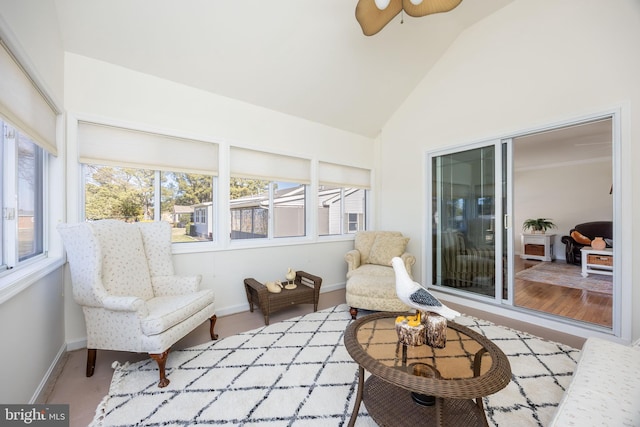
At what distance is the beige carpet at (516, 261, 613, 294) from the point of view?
4.00m

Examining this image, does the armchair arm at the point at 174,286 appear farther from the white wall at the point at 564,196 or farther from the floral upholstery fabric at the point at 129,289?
the white wall at the point at 564,196

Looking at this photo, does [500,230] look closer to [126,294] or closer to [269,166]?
[269,166]

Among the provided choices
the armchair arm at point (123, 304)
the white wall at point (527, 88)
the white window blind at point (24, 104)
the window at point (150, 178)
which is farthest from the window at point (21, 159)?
the white wall at point (527, 88)

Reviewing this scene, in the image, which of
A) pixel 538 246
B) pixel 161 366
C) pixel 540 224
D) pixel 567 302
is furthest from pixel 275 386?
pixel 540 224

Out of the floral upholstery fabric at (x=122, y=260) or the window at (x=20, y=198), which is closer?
the window at (x=20, y=198)

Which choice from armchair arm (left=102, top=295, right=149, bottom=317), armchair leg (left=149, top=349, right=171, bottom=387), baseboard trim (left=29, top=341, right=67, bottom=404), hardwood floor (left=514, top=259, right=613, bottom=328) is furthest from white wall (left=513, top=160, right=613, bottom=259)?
baseboard trim (left=29, top=341, right=67, bottom=404)

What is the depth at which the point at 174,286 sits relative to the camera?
7.91 ft

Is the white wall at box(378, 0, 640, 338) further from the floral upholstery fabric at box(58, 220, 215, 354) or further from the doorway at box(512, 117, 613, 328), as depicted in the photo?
the floral upholstery fabric at box(58, 220, 215, 354)

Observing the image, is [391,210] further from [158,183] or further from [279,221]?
[158,183]

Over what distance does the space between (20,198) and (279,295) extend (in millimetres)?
2184

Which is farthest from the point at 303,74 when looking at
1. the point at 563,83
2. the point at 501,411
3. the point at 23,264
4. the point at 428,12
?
the point at 501,411

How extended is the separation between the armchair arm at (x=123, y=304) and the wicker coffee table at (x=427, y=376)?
1454 mm

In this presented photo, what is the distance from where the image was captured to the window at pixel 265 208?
3309 mm

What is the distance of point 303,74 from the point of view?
3119 mm
